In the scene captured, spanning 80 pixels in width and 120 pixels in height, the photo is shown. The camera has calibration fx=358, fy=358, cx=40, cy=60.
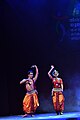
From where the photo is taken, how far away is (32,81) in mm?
5316

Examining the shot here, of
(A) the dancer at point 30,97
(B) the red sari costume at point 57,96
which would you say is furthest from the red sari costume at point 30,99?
(B) the red sari costume at point 57,96

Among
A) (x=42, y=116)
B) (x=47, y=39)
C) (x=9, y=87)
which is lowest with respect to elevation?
(x=42, y=116)

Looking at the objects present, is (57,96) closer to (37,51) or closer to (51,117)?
(51,117)

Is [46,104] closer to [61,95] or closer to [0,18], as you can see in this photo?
[61,95]

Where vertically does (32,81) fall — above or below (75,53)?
below

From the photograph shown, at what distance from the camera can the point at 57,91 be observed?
5.29 metres

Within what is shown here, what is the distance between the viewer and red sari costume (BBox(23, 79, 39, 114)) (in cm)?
530

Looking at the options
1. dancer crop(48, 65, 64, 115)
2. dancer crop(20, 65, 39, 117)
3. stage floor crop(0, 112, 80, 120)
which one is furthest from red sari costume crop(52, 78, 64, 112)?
dancer crop(20, 65, 39, 117)

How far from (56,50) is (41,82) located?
528mm

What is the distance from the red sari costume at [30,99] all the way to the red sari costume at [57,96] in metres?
0.27

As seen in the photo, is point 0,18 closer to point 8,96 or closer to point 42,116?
point 8,96

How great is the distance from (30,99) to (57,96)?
15.8 inches

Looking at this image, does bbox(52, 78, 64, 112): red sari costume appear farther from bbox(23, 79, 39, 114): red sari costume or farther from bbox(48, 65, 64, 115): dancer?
bbox(23, 79, 39, 114): red sari costume

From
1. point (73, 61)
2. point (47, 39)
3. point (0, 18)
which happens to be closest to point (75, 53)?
point (73, 61)
